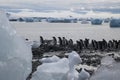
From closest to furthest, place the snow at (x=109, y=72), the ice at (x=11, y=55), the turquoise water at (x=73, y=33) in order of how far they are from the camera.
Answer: the snow at (x=109, y=72), the ice at (x=11, y=55), the turquoise water at (x=73, y=33)

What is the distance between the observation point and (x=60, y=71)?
Answer: 21.6 ft

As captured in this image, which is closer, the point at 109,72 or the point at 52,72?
the point at 109,72

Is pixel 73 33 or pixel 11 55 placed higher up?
pixel 11 55

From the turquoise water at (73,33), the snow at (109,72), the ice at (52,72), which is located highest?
the snow at (109,72)

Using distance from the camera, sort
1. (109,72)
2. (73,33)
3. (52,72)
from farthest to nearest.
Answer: (73,33)
(52,72)
(109,72)

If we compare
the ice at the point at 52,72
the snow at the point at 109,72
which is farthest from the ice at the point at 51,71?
the snow at the point at 109,72

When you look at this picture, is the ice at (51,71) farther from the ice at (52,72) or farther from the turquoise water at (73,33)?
the turquoise water at (73,33)

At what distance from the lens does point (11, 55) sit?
5.59 metres

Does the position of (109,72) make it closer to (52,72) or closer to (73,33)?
(52,72)

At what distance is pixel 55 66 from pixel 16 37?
4.27 feet

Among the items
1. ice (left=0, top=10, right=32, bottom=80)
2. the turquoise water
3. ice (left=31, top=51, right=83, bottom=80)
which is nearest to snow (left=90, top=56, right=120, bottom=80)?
ice (left=31, top=51, right=83, bottom=80)

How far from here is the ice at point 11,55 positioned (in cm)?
557

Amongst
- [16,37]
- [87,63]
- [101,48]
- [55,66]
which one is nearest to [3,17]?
[16,37]

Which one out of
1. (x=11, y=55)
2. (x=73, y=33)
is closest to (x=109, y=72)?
(x=11, y=55)
